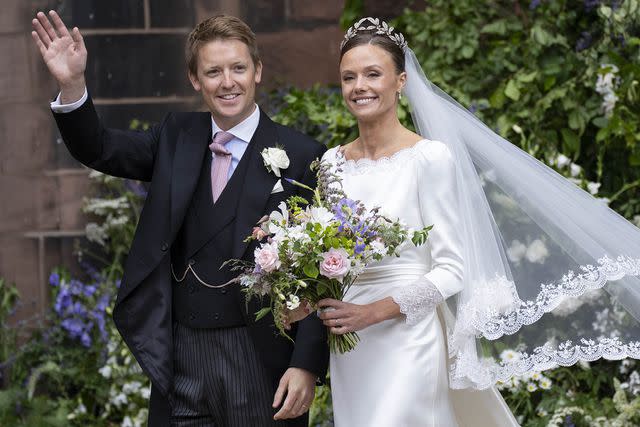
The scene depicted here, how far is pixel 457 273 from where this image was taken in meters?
3.62

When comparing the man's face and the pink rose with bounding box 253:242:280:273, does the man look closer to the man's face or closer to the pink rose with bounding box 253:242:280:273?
the man's face

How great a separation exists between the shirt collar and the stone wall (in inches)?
112

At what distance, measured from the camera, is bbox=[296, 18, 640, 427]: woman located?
362 centimetres

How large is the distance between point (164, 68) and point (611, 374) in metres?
3.16

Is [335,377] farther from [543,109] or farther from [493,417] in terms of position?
[543,109]

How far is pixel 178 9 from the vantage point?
6.75 m

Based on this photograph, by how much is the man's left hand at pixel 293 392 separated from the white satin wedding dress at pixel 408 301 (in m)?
0.14

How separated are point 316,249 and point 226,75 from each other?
2.60ft

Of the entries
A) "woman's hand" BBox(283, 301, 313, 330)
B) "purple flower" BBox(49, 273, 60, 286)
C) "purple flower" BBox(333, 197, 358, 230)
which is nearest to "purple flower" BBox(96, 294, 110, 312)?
"purple flower" BBox(49, 273, 60, 286)

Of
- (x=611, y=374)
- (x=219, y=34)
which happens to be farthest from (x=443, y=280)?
(x=611, y=374)

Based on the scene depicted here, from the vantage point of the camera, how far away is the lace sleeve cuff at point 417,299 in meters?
3.56

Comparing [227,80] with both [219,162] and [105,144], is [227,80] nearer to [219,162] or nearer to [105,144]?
[219,162]

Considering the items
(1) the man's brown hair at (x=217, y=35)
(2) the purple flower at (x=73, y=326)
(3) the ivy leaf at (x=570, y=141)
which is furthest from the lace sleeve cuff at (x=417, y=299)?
(2) the purple flower at (x=73, y=326)

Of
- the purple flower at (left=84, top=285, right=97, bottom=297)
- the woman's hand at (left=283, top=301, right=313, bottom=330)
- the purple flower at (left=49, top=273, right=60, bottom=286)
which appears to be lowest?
the purple flower at (left=84, top=285, right=97, bottom=297)
